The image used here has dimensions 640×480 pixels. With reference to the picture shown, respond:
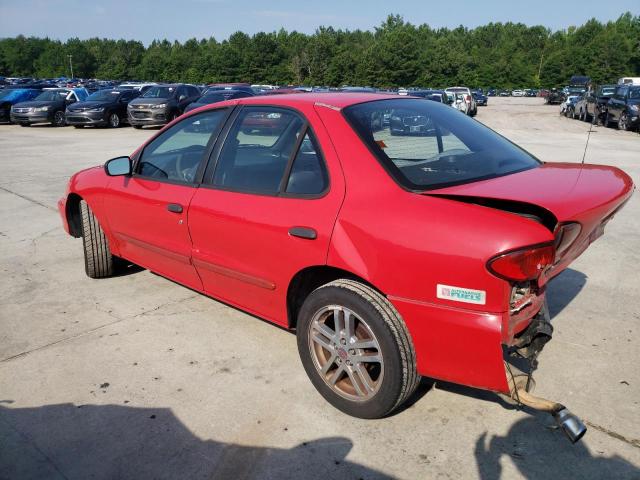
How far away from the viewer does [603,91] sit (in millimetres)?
29891

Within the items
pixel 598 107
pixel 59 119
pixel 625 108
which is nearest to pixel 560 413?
pixel 625 108

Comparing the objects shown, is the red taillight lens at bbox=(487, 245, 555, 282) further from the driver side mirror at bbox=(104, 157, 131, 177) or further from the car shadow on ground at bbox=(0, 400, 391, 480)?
the driver side mirror at bbox=(104, 157, 131, 177)

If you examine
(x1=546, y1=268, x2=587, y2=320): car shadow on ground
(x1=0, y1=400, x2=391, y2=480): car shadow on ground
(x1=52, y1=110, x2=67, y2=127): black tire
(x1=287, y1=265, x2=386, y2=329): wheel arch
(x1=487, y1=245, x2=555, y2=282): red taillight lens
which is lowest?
(x1=52, y1=110, x2=67, y2=127): black tire

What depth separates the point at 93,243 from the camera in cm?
480

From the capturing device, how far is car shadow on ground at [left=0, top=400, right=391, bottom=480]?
2551 mm

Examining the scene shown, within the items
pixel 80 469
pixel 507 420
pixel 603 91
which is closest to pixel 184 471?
pixel 80 469

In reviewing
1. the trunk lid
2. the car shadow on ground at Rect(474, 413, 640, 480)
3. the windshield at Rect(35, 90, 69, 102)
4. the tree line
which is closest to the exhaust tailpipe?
the car shadow on ground at Rect(474, 413, 640, 480)

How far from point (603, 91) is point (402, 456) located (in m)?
32.2

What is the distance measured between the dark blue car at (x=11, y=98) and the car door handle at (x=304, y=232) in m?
25.9

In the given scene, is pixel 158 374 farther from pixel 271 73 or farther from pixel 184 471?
pixel 271 73

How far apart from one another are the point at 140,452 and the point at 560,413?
6.40 feet

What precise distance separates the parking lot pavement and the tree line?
277 feet

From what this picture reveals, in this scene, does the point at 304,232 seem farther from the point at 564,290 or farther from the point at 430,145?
the point at 564,290

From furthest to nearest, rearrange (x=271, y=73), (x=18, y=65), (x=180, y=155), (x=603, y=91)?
(x=18, y=65) < (x=271, y=73) < (x=603, y=91) < (x=180, y=155)
